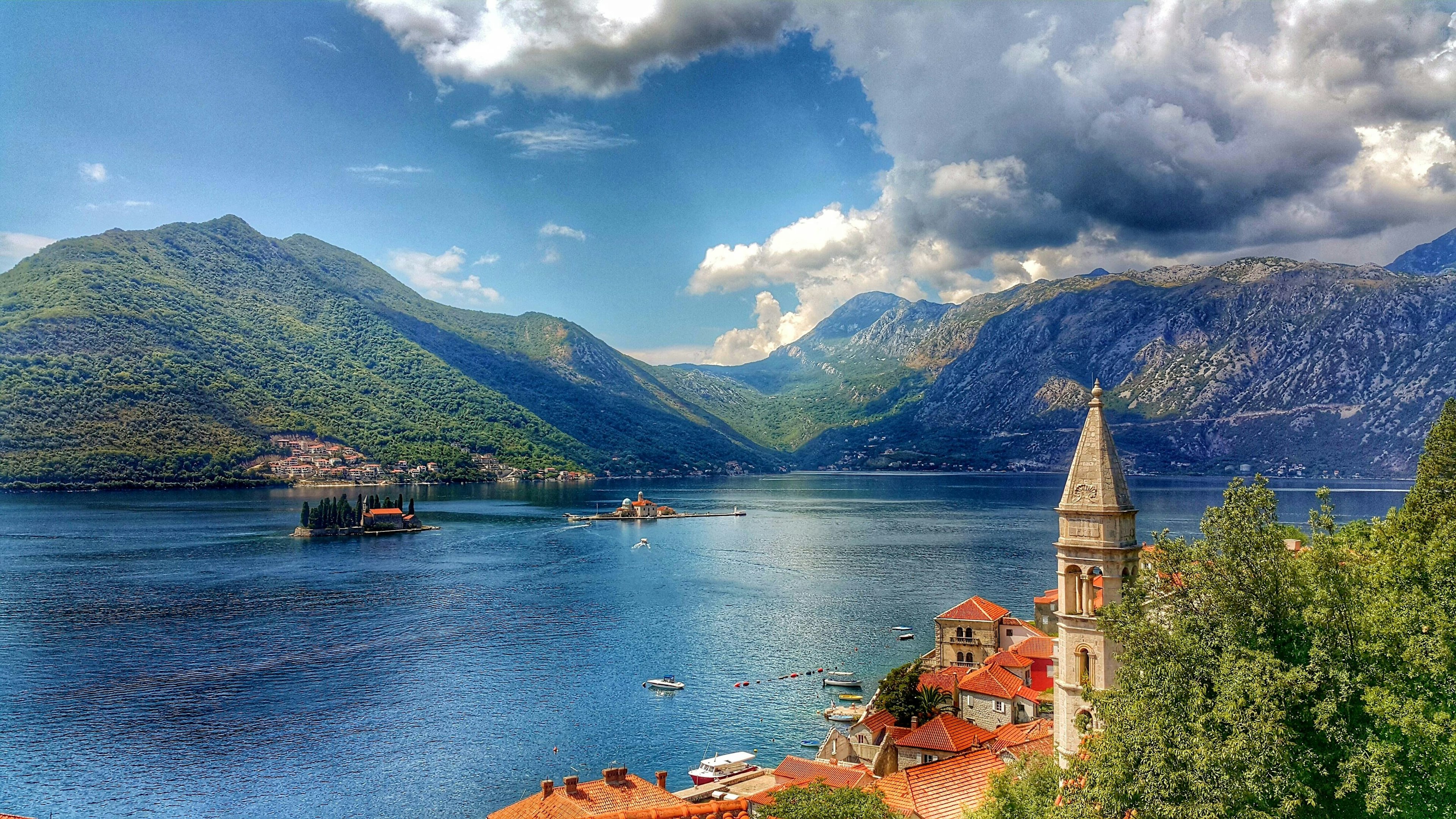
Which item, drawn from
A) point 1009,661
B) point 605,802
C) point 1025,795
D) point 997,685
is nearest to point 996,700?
point 997,685

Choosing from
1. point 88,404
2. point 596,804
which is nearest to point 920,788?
point 596,804

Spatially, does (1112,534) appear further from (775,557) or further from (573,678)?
(775,557)

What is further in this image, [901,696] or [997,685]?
[997,685]

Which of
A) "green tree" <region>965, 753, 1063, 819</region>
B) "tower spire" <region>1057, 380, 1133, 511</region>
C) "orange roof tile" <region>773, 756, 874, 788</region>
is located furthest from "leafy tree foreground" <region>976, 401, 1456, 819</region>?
"orange roof tile" <region>773, 756, 874, 788</region>

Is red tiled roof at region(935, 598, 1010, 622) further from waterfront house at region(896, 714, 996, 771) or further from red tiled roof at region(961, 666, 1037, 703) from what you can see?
waterfront house at region(896, 714, 996, 771)

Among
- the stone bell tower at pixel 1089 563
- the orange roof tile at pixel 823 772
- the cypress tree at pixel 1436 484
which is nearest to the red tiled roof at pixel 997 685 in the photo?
the orange roof tile at pixel 823 772

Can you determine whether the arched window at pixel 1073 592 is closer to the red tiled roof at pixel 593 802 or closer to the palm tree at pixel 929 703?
the red tiled roof at pixel 593 802

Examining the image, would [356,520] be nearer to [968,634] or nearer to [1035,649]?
[968,634]
